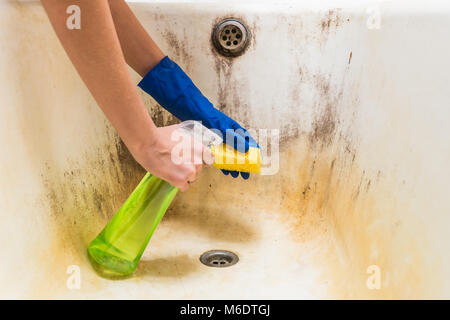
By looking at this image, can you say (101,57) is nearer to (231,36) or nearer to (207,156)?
(207,156)

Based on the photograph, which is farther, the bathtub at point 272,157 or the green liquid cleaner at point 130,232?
the green liquid cleaner at point 130,232

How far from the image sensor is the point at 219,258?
71cm

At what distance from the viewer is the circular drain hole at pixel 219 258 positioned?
695 mm

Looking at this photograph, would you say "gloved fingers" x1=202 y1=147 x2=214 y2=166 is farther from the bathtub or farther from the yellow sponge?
the bathtub

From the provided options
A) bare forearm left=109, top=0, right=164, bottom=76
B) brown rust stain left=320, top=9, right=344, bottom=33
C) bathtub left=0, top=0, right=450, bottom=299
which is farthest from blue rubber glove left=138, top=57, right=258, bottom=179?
brown rust stain left=320, top=9, right=344, bottom=33

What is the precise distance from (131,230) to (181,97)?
205 mm

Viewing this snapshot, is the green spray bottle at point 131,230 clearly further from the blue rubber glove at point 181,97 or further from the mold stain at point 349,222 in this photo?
the mold stain at point 349,222

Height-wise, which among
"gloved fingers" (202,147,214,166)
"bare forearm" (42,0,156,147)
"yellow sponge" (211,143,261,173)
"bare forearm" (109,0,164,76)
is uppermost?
"bare forearm" (109,0,164,76)

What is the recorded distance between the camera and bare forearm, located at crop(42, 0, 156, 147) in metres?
0.42

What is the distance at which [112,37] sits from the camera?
17.1 inches

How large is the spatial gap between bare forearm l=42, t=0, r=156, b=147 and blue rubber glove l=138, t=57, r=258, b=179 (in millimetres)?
199

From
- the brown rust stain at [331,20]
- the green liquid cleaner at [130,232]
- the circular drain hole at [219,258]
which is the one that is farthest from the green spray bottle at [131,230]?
the brown rust stain at [331,20]

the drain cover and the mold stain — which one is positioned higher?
the drain cover

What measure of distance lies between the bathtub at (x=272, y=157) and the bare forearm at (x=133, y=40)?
0.10 metres
